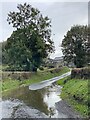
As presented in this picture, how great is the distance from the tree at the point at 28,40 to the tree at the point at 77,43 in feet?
12.5

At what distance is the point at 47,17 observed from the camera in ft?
184

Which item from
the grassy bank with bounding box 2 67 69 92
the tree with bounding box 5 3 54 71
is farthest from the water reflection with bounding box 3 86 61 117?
the tree with bounding box 5 3 54 71

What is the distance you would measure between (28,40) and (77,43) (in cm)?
909

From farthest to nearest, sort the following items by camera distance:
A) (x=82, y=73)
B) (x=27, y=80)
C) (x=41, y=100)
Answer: (x=27, y=80) → (x=82, y=73) → (x=41, y=100)

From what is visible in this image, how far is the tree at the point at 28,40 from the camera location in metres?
51.3

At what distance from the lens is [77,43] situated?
53.6 metres

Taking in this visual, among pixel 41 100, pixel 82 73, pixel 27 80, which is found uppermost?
pixel 82 73

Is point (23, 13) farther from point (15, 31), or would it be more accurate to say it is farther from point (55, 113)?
point (55, 113)

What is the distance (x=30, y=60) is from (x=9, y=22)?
389 inches

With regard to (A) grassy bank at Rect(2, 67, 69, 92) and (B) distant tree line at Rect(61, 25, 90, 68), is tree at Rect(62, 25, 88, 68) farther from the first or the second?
(A) grassy bank at Rect(2, 67, 69, 92)

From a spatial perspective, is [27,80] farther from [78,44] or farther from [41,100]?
[41,100]

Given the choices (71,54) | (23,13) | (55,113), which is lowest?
(55,113)

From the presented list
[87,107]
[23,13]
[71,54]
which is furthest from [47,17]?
[87,107]

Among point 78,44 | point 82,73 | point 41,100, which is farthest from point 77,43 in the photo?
point 41,100
